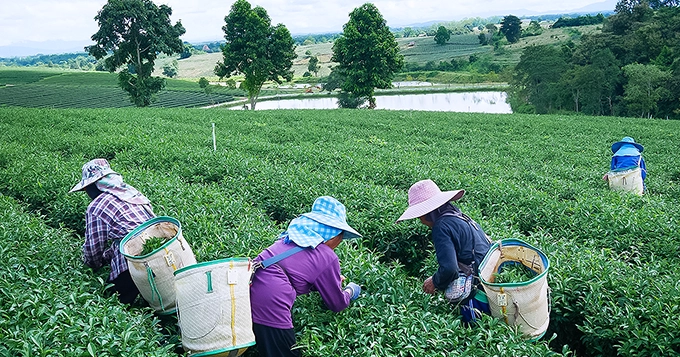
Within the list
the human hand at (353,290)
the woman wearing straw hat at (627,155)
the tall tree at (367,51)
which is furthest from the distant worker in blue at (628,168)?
the tall tree at (367,51)

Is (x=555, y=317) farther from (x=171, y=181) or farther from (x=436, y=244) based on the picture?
(x=171, y=181)

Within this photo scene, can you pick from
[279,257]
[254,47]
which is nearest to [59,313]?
[279,257]

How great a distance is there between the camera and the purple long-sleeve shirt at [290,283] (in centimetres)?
343

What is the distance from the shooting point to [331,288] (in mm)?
3621

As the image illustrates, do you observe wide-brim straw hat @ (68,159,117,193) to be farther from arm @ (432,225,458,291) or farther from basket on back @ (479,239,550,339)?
basket on back @ (479,239,550,339)

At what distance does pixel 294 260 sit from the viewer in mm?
3549

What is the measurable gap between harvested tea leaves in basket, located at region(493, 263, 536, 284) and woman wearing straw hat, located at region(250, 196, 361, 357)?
1.34m

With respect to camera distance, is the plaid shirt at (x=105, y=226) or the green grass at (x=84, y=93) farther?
the green grass at (x=84, y=93)

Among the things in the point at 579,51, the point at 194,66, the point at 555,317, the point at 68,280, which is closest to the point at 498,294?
the point at 555,317

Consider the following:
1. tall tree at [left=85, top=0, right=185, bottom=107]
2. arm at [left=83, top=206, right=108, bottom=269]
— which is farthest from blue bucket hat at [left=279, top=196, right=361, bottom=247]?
tall tree at [left=85, top=0, right=185, bottom=107]

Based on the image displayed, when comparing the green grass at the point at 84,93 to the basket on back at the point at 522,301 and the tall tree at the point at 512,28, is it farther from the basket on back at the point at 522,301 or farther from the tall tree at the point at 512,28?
the tall tree at the point at 512,28

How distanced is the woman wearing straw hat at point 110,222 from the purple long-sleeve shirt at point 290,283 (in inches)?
56.9

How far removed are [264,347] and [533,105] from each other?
48.6 meters

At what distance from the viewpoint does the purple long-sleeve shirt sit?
3.43 metres
